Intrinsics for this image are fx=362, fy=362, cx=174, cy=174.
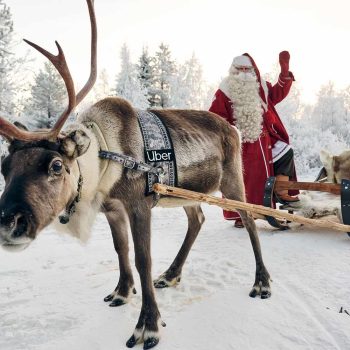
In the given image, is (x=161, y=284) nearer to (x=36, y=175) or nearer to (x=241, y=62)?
(x=36, y=175)

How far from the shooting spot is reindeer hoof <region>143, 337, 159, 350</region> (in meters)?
2.35

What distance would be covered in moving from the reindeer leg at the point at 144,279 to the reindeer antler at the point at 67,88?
2.57 ft

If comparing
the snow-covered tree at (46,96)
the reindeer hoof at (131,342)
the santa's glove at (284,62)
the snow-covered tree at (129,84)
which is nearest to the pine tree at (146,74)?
the snow-covered tree at (129,84)

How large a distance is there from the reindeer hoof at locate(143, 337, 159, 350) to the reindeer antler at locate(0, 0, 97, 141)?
1449 mm

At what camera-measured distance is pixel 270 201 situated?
4.68 meters

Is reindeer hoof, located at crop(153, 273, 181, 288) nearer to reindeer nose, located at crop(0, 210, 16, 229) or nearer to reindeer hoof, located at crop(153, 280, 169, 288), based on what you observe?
reindeer hoof, located at crop(153, 280, 169, 288)

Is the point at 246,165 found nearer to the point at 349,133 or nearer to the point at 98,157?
the point at 98,157

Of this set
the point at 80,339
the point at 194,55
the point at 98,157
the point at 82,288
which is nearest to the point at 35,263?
the point at 82,288

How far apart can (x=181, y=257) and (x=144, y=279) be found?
1064 millimetres

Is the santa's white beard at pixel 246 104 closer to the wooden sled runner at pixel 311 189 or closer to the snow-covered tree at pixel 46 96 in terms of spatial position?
the wooden sled runner at pixel 311 189

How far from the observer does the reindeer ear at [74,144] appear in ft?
7.41

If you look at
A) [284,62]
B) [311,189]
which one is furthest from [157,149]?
[284,62]

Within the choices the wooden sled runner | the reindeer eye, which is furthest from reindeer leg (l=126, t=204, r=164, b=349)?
the wooden sled runner

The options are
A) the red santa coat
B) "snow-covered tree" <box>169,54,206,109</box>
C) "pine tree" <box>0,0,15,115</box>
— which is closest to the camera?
the red santa coat
